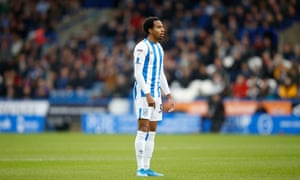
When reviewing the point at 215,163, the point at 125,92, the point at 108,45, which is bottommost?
the point at 215,163

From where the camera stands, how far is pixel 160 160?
47.1 ft

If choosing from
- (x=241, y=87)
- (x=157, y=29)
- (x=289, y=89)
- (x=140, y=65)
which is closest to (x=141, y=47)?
(x=140, y=65)

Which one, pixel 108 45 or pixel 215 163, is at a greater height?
pixel 108 45

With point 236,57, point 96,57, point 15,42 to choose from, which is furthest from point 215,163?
point 15,42

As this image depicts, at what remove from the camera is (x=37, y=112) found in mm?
29328

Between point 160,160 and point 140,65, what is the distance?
371 cm

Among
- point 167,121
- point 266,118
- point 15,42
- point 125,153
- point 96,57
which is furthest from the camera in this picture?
point 15,42

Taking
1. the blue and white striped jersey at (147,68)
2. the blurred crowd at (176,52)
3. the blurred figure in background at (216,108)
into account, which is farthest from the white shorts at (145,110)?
the blurred crowd at (176,52)

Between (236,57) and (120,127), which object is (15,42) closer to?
(120,127)

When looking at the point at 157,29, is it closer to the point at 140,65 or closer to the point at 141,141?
the point at 140,65

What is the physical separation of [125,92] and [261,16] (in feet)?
21.4

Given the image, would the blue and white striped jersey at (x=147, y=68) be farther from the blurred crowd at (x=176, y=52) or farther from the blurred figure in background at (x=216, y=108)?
the blurred crowd at (x=176, y=52)

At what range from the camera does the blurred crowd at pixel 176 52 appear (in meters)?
27.0

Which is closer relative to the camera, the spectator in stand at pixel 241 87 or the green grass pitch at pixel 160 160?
the green grass pitch at pixel 160 160
